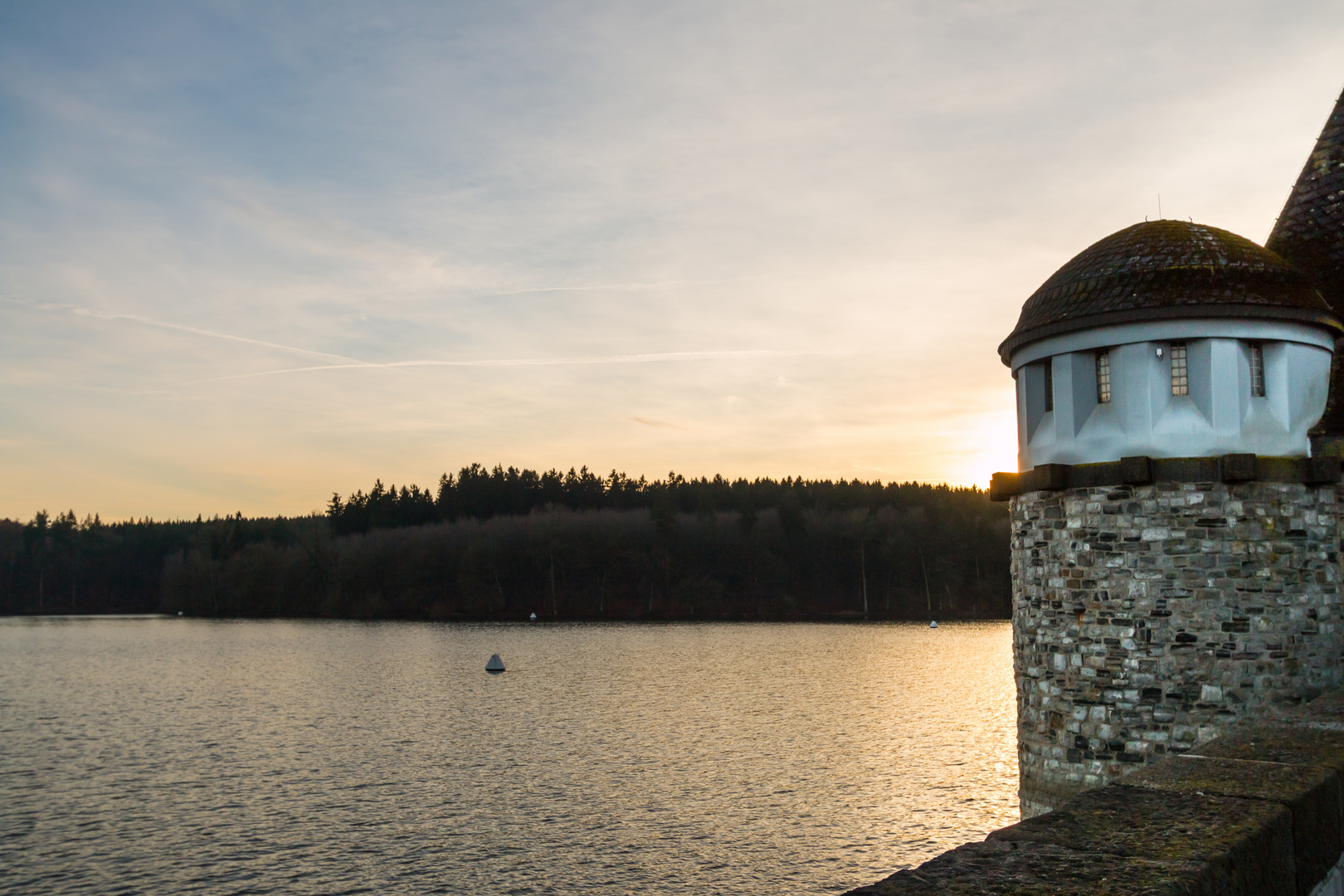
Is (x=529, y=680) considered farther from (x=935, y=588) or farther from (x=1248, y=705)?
(x=935, y=588)

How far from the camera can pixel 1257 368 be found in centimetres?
1049

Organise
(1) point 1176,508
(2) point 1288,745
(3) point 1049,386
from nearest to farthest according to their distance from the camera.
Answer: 1. (2) point 1288,745
2. (1) point 1176,508
3. (3) point 1049,386

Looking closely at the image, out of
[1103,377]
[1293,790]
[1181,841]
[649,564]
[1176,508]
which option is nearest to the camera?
[1181,841]

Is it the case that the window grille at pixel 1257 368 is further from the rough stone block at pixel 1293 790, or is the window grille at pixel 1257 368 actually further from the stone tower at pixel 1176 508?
the rough stone block at pixel 1293 790

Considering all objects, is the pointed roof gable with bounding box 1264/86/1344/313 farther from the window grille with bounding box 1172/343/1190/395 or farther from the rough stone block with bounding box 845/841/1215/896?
the rough stone block with bounding box 845/841/1215/896

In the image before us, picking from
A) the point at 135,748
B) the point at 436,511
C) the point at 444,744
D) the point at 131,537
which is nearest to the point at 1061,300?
the point at 444,744

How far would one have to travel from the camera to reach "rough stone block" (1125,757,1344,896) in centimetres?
407

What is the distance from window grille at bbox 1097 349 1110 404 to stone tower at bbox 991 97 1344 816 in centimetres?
2

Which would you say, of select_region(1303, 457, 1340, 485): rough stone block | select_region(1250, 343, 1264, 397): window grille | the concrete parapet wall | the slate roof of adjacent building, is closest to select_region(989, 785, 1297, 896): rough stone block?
the concrete parapet wall

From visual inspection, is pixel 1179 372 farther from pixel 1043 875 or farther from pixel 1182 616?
pixel 1043 875

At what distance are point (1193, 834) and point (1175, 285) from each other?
815 centimetres

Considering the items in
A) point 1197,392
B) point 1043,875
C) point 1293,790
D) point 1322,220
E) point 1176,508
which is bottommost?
point 1043,875

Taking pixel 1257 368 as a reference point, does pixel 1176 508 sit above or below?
below

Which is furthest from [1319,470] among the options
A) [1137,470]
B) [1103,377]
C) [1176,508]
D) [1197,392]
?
[1103,377]
